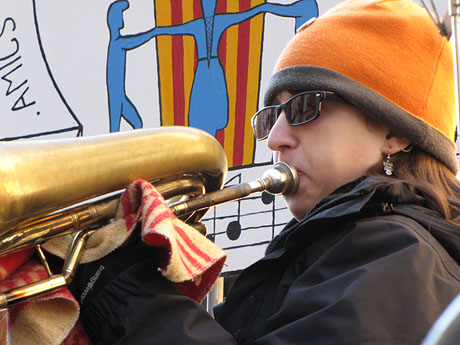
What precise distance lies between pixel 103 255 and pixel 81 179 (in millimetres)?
140

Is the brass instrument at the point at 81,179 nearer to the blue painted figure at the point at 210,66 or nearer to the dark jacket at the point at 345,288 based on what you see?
the dark jacket at the point at 345,288

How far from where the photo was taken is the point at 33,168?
1.03 metres

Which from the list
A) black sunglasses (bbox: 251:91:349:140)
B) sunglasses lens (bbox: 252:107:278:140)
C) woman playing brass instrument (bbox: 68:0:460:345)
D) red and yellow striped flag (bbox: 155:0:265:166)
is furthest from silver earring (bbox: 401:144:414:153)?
red and yellow striped flag (bbox: 155:0:265:166)

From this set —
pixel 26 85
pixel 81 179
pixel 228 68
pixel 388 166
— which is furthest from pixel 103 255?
pixel 26 85

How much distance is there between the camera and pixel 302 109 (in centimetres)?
145

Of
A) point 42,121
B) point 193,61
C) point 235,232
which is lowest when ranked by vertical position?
point 235,232

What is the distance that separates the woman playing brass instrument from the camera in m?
1.05

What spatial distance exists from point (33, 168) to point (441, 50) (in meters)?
0.95

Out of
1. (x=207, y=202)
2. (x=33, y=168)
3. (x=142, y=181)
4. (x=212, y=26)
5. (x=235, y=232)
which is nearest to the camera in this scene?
(x=33, y=168)

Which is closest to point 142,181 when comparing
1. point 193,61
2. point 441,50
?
point 441,50

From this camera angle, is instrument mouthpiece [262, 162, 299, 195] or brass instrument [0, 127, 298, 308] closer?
brass instrument [0, 127, 298, 308]

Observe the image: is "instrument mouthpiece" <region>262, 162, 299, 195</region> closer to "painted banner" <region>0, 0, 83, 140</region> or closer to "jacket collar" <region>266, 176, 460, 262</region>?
"jacket collar" <region>266, 176, 460, 262</region>

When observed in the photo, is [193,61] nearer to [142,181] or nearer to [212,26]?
[212,26]

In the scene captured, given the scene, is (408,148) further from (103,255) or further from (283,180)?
(103,255)
